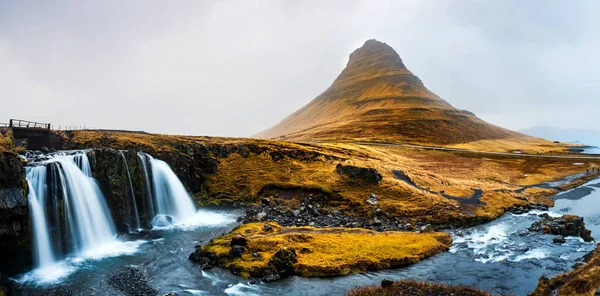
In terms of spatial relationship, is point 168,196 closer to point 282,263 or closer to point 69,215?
point 69,215

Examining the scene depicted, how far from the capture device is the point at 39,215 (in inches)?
1235

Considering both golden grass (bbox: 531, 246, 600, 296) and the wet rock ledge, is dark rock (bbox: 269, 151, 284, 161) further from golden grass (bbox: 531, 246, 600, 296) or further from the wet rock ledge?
golden grass (bbox: 531, 246, 600, 296)

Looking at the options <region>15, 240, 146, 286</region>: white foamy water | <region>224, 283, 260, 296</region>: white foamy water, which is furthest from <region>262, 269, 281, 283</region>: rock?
<region>15, 240, 146, 286</region>: white foamy water

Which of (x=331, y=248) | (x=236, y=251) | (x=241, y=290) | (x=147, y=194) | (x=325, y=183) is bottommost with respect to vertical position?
(x=241, y=290)

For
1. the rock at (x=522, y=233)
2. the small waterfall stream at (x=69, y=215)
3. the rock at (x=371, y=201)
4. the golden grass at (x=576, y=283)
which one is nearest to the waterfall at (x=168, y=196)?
the small waterfall stream at (x=69, y=215)

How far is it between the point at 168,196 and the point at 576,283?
4542 centimetres

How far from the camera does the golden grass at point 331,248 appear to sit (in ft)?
94.1

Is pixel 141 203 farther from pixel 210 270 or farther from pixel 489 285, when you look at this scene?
pixel 489 285

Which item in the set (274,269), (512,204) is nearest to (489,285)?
(274,269)

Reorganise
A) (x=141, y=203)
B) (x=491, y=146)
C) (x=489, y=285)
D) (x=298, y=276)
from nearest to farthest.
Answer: (x=489, y=285), (x=298, y=276), (x=141, y=203), (x=491, y=146)

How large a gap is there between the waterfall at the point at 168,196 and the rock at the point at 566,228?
146 ft

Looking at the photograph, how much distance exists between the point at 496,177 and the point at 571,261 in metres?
54.5

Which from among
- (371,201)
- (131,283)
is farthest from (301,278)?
(371,201)

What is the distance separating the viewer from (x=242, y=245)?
104 feet
